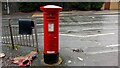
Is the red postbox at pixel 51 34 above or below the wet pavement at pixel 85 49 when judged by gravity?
above

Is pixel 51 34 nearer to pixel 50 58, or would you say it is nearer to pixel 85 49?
pixel 50 58

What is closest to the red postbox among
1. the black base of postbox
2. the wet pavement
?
the black base of postbox

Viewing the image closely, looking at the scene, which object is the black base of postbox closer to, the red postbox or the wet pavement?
the red postbox

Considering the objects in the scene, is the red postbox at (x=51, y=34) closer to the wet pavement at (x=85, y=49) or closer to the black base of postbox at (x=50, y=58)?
the black base of postbox at (x=50, y=58)

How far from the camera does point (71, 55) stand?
24.6 ft

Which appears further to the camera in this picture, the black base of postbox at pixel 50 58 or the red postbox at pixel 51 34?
the black base of postbox at pixel 50 58

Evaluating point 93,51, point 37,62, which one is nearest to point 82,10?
point 93,51

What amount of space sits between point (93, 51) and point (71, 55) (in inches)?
36.6

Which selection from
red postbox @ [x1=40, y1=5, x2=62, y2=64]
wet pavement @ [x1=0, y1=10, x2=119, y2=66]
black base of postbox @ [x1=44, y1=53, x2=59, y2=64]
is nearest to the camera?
red postbox @ [x1=40, y1=5, x2=62, y2=64]

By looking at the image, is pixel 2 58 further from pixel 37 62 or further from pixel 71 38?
pixel 71 38

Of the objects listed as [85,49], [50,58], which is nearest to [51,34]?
[50,58]

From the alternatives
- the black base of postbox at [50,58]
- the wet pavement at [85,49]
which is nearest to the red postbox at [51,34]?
the black base of postbox at [50,58]

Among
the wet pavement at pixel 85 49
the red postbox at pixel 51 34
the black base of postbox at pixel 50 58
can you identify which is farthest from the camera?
the wet pavement at pixel 85 49

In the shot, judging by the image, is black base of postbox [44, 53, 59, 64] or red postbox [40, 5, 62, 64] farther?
black base of postbox [44, 53, 59, 64]
